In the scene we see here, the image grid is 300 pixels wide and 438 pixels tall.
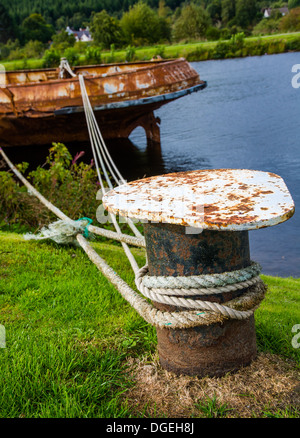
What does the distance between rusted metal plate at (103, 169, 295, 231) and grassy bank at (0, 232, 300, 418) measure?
80 cm

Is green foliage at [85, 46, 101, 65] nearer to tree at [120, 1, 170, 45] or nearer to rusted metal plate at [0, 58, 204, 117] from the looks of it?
rusted metal plate at [0, 58, 204, 117]

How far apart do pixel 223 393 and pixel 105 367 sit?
59 centimetres

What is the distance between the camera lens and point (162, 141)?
14.8m

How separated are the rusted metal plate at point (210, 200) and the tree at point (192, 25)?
217 ft

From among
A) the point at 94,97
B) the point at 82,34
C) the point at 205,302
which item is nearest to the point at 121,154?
the point at 94,97

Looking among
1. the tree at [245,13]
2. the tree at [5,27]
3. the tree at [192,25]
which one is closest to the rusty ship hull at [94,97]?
the tree at [192,25]

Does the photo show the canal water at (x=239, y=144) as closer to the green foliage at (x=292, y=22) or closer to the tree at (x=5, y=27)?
the green foliage at (x=292, y=22)

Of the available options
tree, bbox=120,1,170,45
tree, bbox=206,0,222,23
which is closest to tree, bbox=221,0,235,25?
tree, bbox=206,0,222,23

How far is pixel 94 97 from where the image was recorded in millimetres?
11836

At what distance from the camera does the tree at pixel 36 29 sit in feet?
255

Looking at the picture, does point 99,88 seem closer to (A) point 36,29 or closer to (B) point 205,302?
(B) point 205,302
